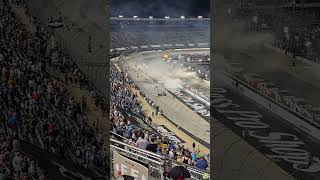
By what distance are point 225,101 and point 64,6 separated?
162 cm

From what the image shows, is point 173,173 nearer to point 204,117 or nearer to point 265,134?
point 265,134

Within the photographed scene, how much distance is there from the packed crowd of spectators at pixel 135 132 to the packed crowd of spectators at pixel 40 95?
99cm

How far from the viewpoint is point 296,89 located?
10.3 feet

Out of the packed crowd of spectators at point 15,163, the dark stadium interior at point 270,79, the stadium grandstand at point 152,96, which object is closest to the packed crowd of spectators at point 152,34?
the stadium grandstand at point 152,96

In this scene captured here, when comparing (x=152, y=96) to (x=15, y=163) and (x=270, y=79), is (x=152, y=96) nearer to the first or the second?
(x=15, y=163)

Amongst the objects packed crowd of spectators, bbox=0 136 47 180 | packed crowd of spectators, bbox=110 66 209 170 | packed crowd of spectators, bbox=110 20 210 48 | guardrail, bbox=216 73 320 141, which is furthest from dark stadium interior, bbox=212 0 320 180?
packed crowd of spectators, bbox=110 20 210 48

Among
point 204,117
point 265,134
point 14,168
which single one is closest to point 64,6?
point 14,168

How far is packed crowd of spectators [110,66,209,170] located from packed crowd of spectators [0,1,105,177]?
3.24 feet

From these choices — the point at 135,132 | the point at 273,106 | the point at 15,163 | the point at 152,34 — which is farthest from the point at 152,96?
the point at 273,106

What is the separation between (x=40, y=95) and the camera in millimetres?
4449

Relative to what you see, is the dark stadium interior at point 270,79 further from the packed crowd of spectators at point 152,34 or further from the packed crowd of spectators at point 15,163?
the packed crowd of spectators at point 152,34

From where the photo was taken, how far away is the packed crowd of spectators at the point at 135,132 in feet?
18.1

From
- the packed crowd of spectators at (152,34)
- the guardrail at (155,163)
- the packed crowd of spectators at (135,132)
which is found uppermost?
the packed crowd of spectators at (152,34)

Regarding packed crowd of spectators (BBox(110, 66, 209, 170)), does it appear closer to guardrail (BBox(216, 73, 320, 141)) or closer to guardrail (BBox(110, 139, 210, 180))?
guardrail (BBox(110, 139, 210, 180))
